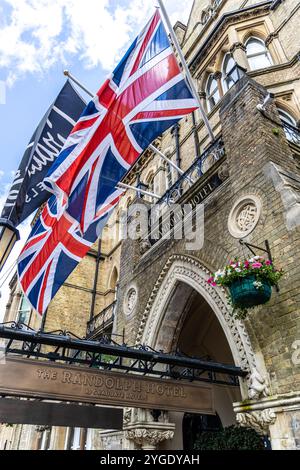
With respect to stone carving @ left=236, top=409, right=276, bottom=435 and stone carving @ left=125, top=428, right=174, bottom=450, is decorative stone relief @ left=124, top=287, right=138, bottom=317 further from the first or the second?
stone carving @ left=236, top=409, right=276, bottom=435

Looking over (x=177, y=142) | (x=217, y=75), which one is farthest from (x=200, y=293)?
(x=217, y=75)

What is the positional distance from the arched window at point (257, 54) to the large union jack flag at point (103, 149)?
681 centimetres

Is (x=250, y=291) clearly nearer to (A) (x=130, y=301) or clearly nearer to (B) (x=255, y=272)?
(B) (x=255, y=272)

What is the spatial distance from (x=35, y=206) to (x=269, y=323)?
18.2 feet

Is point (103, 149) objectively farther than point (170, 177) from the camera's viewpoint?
No

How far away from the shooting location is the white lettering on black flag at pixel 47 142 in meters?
7.62

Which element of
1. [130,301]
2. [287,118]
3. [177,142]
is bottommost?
[130,301]

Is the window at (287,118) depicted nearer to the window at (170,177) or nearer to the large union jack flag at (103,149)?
the window at (170,177)

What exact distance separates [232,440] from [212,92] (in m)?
12.8

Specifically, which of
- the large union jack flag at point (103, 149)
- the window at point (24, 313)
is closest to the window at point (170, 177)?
the large union jack flag at point (103, 149)

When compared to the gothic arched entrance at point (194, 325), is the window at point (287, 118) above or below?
above

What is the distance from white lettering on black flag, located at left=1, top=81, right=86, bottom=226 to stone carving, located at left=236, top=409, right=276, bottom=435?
5.20 meters

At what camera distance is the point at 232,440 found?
16.3ft
